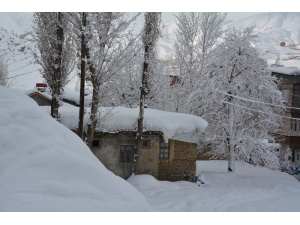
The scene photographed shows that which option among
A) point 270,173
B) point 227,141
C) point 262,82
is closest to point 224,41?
point 262,82

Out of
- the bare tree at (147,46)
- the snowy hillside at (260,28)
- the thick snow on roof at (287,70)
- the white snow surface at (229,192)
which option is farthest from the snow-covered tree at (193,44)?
the snowy hillside at (260,28)

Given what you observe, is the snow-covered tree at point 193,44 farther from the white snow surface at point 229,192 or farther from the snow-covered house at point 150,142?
the white snow surface at point 229,192

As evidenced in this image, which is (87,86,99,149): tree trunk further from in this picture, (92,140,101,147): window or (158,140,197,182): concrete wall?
(158,140,197,182): concrete wall

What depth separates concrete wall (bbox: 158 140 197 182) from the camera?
1169 cm

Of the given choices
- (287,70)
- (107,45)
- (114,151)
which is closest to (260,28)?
(107,45)

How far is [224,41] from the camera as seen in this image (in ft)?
46.8

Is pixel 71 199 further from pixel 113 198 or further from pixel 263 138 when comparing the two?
pixel 263 138

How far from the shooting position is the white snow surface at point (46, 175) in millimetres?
3373

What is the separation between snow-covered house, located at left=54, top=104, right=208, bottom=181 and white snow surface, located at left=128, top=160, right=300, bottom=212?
0.53 m

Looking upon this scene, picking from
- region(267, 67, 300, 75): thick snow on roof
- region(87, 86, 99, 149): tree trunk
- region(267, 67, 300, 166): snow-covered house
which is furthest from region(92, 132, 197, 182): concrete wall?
region(267, 67, 300, 166): snow-covered house

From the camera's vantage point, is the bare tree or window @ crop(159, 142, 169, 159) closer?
the bare tree

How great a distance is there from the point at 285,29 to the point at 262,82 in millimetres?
6745

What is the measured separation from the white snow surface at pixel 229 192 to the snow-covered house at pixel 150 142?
53 cm

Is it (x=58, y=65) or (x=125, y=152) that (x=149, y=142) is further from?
(x=58, y=65)
